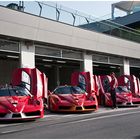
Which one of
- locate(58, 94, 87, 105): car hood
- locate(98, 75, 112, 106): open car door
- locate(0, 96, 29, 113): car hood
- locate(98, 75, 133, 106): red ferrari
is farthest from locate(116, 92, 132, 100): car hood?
locate(0, 96, 29, 113): car hood

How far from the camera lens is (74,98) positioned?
16000 millimetres

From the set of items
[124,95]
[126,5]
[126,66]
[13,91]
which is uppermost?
[126,5]

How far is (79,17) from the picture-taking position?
2516 centimetres

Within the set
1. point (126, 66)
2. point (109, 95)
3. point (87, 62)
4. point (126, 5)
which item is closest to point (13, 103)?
point (109, 95)

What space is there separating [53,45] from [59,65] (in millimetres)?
9975

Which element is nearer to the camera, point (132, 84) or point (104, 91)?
point (104, 91)

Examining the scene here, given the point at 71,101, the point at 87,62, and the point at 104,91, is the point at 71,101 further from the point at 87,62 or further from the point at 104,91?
the point at 87,62

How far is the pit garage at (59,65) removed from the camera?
24859mm

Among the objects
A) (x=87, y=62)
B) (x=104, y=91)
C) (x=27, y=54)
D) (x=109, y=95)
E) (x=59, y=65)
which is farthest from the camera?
(x=59, y=65)

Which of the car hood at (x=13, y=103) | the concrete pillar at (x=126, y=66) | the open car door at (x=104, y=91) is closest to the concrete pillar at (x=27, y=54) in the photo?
the open car door at (x=104, y=91)

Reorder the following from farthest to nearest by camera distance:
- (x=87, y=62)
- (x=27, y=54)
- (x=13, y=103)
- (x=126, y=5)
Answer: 1. (x=126, y=5)
2. (x=87, y=62)
3. (x=27, y=54)
4. (x=13, y=103)

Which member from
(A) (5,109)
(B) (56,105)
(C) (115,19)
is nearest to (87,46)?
(B) (56,105)

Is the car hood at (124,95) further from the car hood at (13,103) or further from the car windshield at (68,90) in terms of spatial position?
the car hood at (13,103)

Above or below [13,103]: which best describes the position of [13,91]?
above
